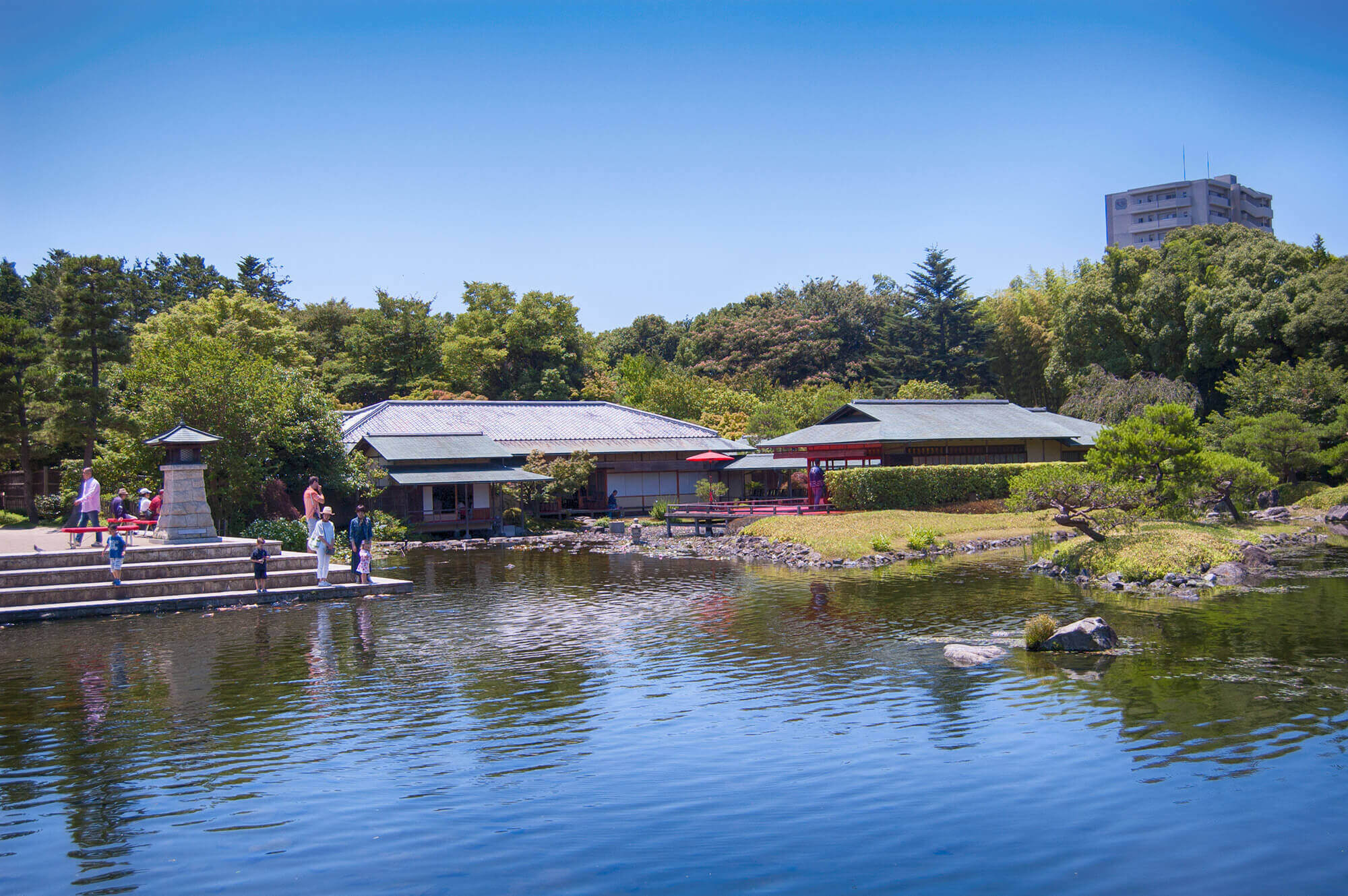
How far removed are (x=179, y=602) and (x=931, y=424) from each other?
28.6 meters

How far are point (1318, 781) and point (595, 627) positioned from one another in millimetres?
11669

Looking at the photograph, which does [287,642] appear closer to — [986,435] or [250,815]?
[250,815]

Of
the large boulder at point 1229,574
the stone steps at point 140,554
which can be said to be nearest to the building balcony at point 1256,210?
the large boulder at point 1229,574

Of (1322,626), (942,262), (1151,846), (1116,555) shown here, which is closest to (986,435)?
(1116,555)

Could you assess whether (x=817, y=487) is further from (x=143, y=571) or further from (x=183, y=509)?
(x=143, y=571)

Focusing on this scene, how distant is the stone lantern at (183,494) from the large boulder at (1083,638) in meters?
18.4

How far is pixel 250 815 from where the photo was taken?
27.0 ft

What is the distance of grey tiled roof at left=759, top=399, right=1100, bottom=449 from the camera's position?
37500 mm

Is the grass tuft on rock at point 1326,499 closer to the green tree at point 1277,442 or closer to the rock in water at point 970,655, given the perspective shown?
the green tree at point 1277,442

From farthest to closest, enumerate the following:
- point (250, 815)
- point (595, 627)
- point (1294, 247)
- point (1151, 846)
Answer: point (1294, 247) → point (595, 627) → point (250, 815) → point (1151, 846)

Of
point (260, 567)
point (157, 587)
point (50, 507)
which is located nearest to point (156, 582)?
point (157, 587)

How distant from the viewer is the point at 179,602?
19.5 metres

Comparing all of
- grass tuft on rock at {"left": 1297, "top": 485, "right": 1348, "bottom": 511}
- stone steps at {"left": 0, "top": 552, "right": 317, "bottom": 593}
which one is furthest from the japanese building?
grass tuft on rock at {"left": 1297, "top": 485, "right": 1348, "bottom": 511}

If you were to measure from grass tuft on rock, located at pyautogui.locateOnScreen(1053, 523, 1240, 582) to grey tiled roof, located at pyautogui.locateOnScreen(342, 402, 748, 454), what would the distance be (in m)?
25.2
